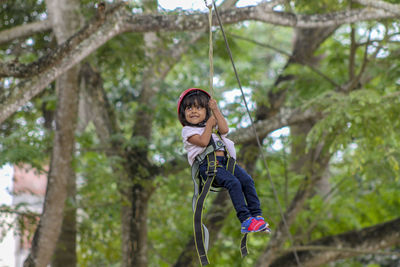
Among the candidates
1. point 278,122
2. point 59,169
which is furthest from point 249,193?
point 278,122

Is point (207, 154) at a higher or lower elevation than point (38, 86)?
lower

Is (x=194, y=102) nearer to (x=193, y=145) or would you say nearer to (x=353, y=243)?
(x=193, y=145)

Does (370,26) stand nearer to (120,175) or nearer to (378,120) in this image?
(378,120)

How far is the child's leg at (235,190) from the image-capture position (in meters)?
3.01

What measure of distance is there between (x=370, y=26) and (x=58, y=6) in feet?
12.6

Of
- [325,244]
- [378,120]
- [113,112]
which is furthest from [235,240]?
[378,120]

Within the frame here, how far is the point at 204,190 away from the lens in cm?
303

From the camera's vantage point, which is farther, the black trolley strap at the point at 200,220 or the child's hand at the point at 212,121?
the child's hand at the point at 212,121

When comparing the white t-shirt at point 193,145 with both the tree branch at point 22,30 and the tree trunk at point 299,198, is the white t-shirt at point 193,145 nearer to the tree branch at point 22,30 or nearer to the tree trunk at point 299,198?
the tree branch at point 22,30

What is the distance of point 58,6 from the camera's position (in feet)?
20.0

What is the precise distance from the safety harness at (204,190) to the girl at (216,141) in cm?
3

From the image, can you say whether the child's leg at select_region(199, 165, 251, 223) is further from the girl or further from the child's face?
the child's face

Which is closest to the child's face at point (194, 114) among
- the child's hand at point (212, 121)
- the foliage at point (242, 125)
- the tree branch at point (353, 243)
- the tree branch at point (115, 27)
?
the child's hand at point (212, 121)

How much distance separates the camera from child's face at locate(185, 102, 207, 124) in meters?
3.23
